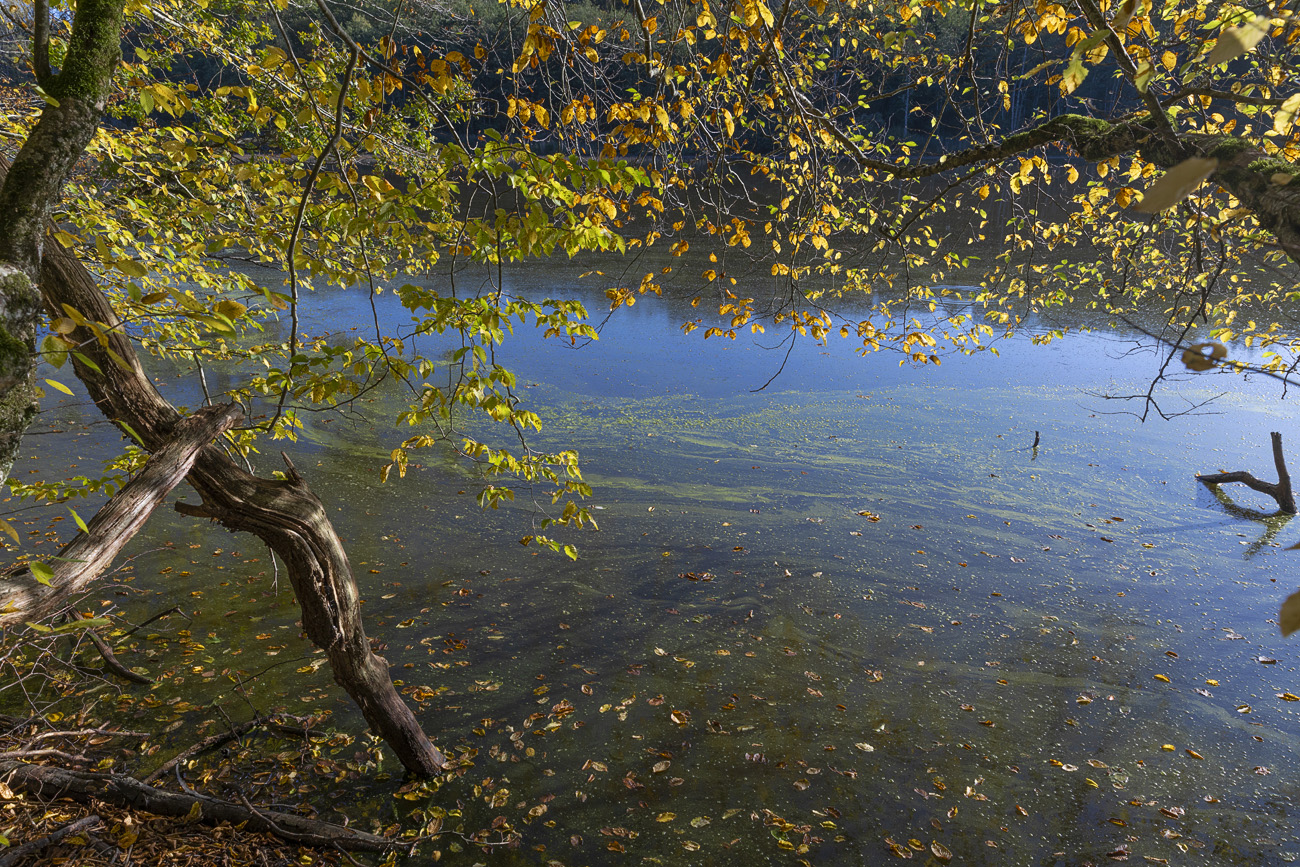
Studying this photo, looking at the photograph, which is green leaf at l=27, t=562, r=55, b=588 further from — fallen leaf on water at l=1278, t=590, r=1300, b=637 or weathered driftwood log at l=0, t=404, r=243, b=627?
fallen leaf on water at l=1278, t=590, r=1300, b=637

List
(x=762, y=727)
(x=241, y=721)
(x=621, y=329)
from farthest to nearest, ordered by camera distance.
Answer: (x=621, y=329), (x=762, y=727), (x=241, y=721)

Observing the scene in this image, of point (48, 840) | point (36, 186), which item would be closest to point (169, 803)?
point (48, 840)

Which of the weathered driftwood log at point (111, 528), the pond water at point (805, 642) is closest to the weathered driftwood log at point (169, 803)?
the pond water at point (805, 642)

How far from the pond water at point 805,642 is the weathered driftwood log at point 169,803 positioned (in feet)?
1.33

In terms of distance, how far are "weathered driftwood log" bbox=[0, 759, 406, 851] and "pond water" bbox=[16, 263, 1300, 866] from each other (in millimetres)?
407

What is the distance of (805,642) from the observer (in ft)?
13.5

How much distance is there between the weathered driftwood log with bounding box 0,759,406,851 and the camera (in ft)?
7.22

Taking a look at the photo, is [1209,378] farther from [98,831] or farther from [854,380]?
[98,831]

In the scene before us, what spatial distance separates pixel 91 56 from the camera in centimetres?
142

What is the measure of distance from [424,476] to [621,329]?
5613 mm

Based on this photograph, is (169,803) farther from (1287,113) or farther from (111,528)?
(1287,113)

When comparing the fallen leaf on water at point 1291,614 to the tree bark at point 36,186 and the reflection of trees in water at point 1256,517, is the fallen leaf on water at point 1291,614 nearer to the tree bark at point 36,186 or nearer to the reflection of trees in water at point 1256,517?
the tree bark at point 36,186

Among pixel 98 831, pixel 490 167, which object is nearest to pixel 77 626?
pixel 490 167

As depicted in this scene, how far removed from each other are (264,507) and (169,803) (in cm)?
104
